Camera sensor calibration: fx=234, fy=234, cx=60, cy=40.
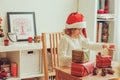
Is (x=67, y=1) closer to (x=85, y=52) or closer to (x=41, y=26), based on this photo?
(x=41, y=26)

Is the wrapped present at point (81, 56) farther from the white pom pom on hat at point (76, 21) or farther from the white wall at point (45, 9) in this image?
the white wall at point (45, 9)

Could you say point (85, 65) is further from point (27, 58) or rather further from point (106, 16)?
point (106, 16)

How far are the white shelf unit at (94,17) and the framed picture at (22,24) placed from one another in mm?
780

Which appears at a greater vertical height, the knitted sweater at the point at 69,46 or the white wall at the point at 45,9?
the white wall at the point at 45,9

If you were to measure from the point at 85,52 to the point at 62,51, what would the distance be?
494mm

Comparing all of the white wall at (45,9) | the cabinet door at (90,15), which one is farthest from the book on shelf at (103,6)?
the white wall at (45,9)

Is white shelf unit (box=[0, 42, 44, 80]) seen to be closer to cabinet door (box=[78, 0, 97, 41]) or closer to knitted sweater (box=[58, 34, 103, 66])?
knitted sweater (box=[58, 34, 103, 66])

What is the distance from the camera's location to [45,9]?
3.22 m

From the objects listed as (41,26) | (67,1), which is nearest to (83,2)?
(67,1)

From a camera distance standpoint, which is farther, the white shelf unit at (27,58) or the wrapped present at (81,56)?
the white shelf unit at (27,58)

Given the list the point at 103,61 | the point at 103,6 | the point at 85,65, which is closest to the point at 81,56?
A: the point at 85,65

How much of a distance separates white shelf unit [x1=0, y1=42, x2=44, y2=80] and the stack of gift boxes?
114cm

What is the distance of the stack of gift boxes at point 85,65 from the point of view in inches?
63.1

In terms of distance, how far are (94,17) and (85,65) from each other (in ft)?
5.54
